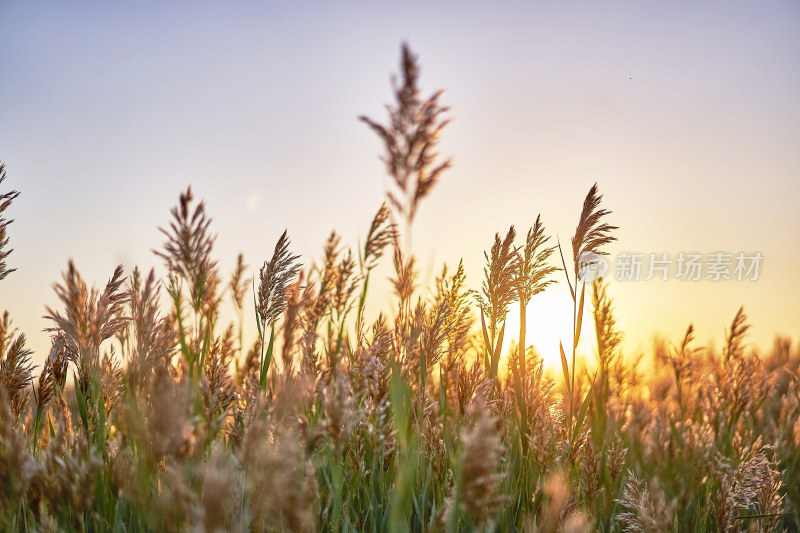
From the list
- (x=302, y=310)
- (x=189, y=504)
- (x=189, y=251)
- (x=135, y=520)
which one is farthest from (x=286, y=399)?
(x=302, y=310)

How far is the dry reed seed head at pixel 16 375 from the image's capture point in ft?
9.33

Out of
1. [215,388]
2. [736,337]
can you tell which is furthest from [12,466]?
[736,337]

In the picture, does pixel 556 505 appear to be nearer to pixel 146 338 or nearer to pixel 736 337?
pixel 146 338

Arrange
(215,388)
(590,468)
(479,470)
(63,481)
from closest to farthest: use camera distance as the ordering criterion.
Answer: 1. (479,470)
2. (63,481)
3. (215,388)
4. (590,468)

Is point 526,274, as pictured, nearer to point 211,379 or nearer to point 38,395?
point 211,379

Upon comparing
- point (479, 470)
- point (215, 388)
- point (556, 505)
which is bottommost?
point (556, 505)

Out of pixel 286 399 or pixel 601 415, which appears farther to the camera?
pixel 601 415

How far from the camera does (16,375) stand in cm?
286

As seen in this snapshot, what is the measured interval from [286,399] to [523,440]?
1.57 m

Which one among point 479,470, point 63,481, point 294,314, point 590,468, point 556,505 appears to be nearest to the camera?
point 479,470

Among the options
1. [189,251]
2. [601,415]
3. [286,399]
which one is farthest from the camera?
[601,415]

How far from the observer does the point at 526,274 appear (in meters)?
2.91

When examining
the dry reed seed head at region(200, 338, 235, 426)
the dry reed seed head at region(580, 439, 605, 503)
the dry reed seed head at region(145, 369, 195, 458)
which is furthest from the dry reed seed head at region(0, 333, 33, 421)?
the dry reed seed head at region(580, 439, 605, 503)

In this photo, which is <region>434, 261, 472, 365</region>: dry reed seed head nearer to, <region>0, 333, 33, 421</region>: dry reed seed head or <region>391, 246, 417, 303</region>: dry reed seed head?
<region>391, 246, 417, 303</region>: dry reed seed head
